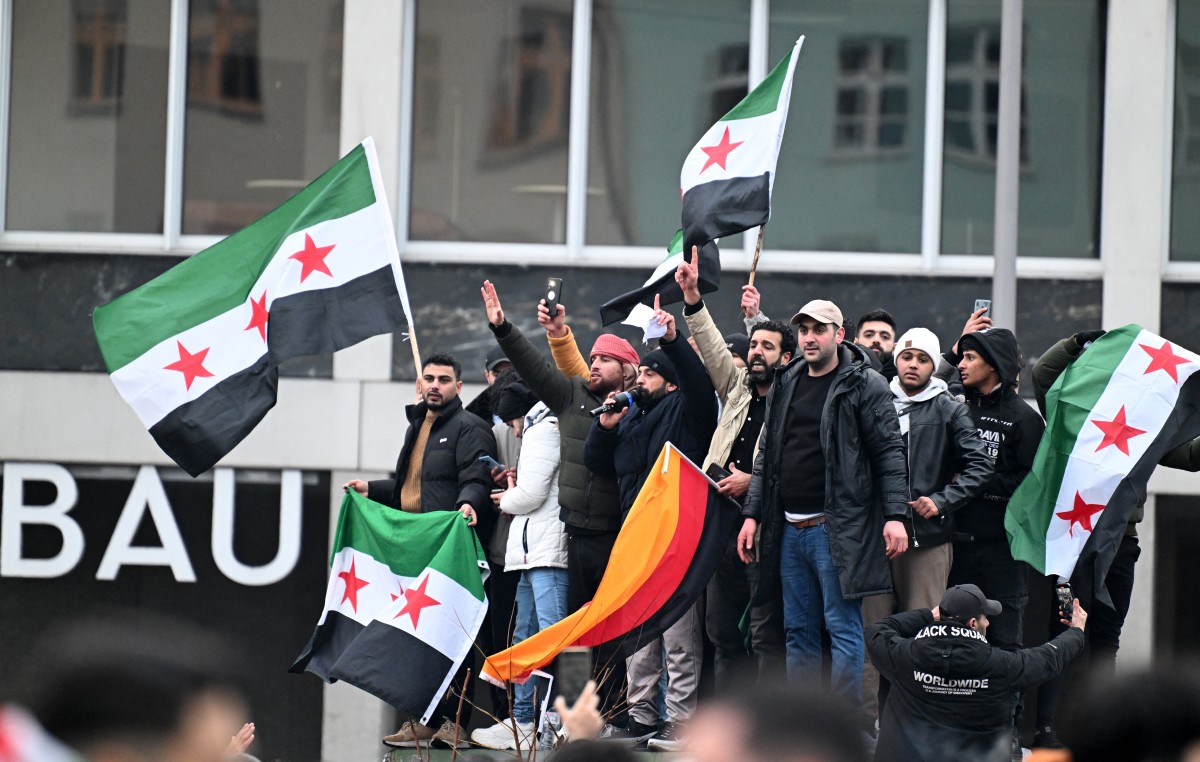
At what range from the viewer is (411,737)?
9.17 metres

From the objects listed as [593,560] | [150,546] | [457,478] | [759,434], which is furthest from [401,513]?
[150,546]

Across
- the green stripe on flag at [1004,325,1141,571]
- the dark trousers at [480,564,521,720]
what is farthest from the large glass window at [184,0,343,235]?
the green stripe on flag at [1004,325,1141,571]

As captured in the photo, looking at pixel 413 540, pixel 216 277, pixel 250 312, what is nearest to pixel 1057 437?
pixel 413 540

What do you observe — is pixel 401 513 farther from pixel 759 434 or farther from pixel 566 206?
pixel 566 206

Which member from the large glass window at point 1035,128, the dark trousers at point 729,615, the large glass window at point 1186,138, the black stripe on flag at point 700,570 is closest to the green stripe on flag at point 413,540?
the black stripe on flag at point 700,570

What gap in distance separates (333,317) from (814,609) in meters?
3.07

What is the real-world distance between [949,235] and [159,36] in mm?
6211

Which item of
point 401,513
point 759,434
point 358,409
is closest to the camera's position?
point 759,434

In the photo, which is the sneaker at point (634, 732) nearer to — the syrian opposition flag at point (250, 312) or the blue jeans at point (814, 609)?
the blue jeans at point (814, 609)

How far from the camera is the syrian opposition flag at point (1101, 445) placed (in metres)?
8.06

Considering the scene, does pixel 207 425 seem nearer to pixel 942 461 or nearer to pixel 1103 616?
pixel 942 461

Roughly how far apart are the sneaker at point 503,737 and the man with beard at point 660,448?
0.58 m

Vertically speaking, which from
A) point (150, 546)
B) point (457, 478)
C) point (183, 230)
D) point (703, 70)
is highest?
point (703, 70)

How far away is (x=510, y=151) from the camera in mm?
12242
